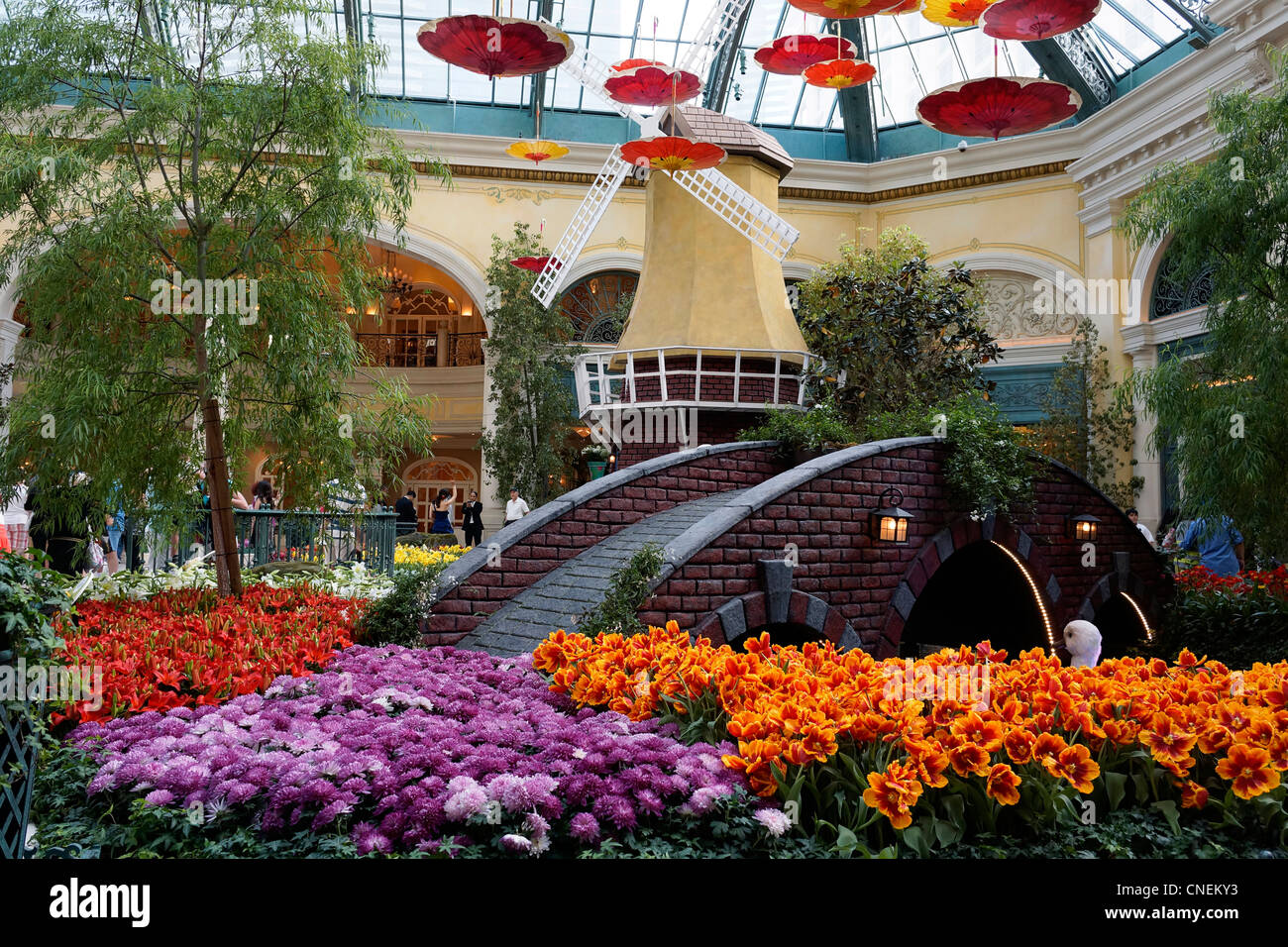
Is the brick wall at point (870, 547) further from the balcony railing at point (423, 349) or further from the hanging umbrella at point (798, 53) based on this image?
the balcony railing at point (423, 349)

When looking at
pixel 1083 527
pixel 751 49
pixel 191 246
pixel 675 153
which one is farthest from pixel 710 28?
pixel 191 246

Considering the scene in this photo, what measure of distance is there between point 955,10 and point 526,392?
34.3ft

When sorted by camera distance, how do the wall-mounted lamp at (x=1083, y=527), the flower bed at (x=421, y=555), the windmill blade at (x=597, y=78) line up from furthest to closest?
the windmill blade at (x=597, y=78) < the flower bed at (x=421, y=555) < the wall-mounted lamp at (x=1083, y=527)

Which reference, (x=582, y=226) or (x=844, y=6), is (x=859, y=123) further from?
(x=844, y=6)

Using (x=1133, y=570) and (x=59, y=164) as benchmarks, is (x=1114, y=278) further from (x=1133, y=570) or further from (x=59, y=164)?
(x=59, y=164)

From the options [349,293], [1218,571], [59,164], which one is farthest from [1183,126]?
[59,164]

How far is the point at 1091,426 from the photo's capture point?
1812 centimetres

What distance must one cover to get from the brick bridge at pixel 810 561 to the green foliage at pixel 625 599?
0.44 ft

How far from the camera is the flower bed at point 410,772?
2.81m

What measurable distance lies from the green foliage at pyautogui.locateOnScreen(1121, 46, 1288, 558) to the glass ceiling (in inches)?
431

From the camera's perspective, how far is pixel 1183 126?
15.8 m

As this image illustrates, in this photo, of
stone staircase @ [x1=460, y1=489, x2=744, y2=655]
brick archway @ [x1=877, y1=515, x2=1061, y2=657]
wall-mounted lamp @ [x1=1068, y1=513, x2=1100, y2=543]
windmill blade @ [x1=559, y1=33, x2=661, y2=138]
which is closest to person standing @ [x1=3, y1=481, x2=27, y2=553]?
stone staircase @ [x1=460, y1=489, x2=744, y2=655]

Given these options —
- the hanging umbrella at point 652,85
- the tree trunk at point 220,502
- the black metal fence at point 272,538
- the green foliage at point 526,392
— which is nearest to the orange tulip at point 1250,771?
the tree trunk at point 220,502
